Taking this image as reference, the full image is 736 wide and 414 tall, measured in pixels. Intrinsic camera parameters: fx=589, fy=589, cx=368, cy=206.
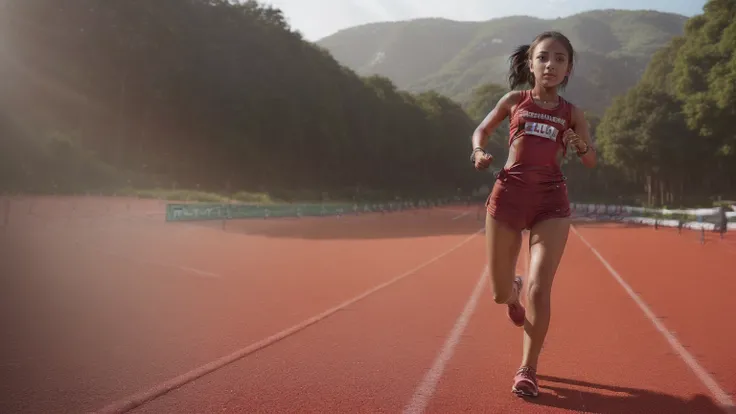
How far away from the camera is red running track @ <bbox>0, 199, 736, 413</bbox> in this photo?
14.4 ft

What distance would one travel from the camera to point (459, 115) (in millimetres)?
110688

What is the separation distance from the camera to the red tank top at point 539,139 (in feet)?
14.4

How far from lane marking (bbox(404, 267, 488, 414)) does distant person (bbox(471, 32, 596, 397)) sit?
2.23ft

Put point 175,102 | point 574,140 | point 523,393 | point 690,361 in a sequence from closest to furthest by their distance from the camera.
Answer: point 574,140 < point 523,393 < point 690,361 < point 175,102

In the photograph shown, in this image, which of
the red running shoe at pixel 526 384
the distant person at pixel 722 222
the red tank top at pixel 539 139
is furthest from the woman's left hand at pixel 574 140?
the distant person at pixel 722 222

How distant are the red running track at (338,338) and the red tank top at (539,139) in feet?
5.55

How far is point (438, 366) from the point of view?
209 inches

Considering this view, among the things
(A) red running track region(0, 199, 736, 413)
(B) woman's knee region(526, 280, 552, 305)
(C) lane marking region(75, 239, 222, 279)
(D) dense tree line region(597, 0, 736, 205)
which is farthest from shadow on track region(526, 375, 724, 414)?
(D) dense tree line region(597, 0, 736, 205)

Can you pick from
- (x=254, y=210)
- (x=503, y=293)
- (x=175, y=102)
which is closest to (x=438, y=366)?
(x=503, y=293)

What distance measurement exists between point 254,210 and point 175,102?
1628 centimetres

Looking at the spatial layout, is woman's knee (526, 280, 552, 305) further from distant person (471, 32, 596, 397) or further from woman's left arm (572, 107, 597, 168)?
woman's left arm (572, 107, 597, 168)

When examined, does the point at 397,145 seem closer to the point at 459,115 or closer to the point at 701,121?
the point at 459,115

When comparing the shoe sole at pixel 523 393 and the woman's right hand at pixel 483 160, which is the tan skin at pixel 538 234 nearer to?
the woman's right hand at pixel 483 160

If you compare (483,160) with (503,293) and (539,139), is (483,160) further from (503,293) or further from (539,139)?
(503,293)
